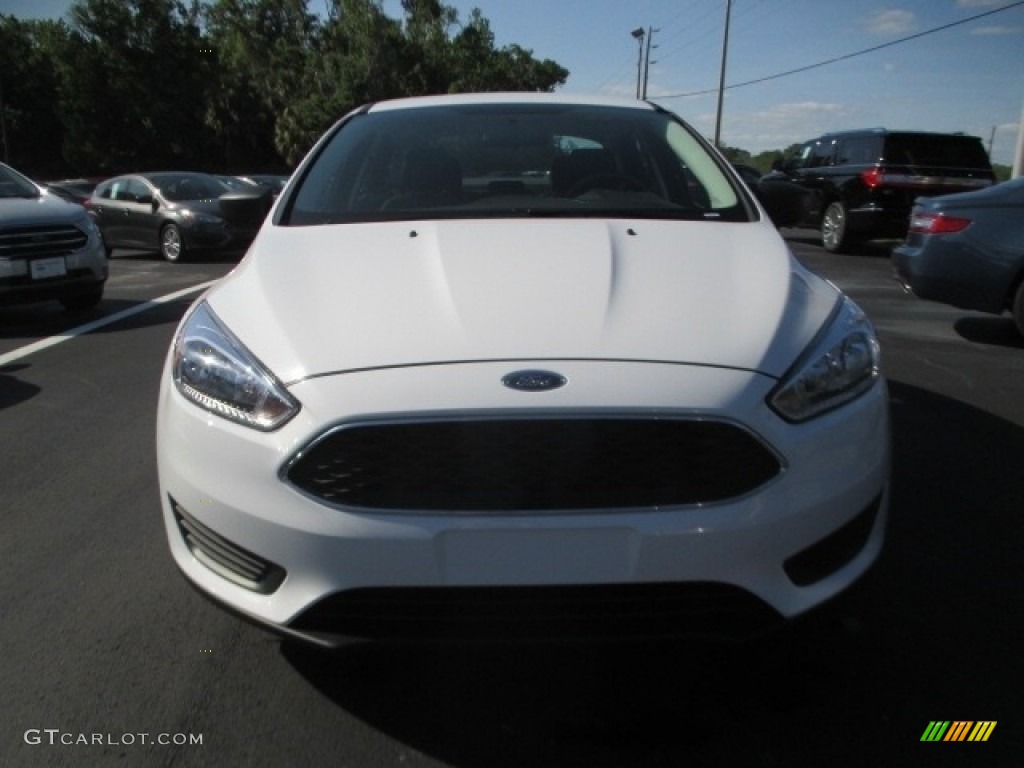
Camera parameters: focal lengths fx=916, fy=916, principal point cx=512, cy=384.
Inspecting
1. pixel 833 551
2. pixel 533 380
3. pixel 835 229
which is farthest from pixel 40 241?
pixel 835 229

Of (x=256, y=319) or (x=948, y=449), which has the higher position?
(x=256, y=319)

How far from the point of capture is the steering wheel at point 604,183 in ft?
11.2

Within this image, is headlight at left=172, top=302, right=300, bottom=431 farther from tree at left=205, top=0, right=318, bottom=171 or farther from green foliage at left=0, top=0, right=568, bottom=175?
tree at left=205, top=0, right=318, bottom=171

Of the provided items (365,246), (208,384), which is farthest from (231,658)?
(365,246)

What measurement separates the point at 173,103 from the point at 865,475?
46.1m

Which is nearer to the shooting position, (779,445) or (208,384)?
(779,445)

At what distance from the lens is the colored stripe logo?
2.12 meters

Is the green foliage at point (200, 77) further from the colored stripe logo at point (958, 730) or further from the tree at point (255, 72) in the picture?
the colored stripe logo at point (958, 730)

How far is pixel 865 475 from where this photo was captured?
2088 mm

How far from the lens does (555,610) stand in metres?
1.91

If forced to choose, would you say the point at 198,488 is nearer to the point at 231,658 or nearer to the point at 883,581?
the point at 231,658

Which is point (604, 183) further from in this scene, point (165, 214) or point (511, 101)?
point (165, 214)

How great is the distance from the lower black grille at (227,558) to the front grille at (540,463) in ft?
0.83
